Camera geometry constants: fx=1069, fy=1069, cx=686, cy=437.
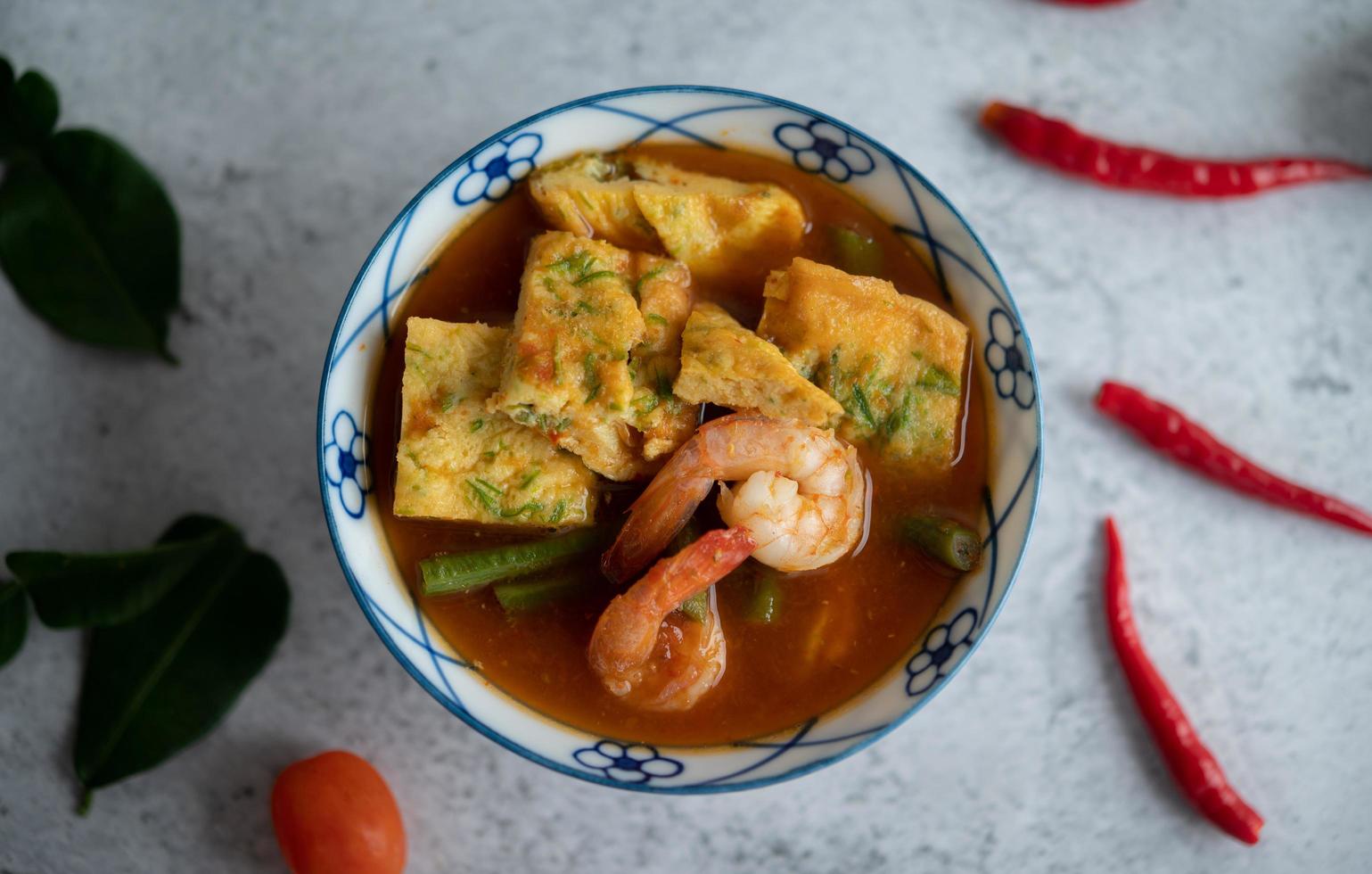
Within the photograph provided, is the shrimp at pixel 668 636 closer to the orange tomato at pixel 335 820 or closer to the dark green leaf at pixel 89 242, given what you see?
the orange tomato at pixel 335 820

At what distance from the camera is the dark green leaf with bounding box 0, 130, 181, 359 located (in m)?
3.24

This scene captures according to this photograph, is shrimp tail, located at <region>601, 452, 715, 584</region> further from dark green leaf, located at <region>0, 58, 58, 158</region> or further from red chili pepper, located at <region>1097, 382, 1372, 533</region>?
dark green leaf, located at <region>0, 58, 58, 158</region>

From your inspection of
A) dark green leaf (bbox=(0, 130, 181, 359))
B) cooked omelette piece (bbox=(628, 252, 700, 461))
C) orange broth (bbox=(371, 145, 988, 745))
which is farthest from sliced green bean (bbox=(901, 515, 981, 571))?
dark green leaf (bbox=(0, 130, 181, 359))

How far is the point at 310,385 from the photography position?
3.27 m

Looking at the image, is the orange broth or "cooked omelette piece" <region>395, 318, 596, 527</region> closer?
"cooked omelette piece" <region>395, 318, 596, 527</region>

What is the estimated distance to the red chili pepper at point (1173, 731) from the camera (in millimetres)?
3225

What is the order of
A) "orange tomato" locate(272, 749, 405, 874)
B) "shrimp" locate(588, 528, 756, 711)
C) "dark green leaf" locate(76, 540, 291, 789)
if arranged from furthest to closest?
"dark green leaf" locate(76, 540, 291, 789) < "orange tomato" locate(272, 749, 405, 874) < "shrimp" locate(588, 528, 756, 711)

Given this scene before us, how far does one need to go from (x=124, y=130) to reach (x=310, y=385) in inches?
40.5

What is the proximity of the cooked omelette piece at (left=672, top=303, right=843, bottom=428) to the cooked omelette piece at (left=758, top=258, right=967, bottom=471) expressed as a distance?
0.14 m

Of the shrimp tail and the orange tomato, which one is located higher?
the shrimp tail

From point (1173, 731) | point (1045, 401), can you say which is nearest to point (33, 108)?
point (1045, 401)

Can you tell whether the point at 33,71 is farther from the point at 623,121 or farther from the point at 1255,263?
the point at 1255,263

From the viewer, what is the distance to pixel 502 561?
8.88ft

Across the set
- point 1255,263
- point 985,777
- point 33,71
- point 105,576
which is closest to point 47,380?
point 105,576
